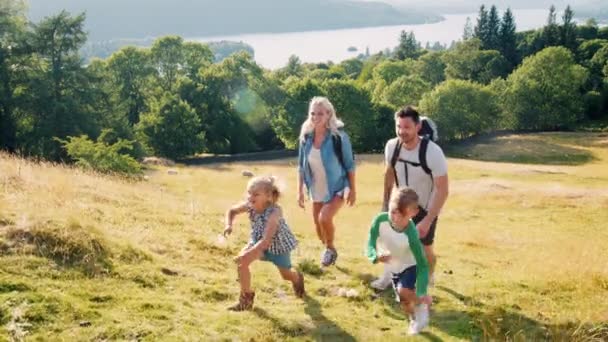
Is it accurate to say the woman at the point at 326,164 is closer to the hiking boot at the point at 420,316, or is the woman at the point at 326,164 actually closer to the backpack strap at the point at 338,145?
the backpack strap at the point at 338,145

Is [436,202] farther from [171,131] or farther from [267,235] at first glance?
[171,131]

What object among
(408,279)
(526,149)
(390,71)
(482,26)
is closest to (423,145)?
(408,279)

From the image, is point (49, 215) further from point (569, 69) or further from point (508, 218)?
point (569, 69)

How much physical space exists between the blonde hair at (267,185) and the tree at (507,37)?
117m

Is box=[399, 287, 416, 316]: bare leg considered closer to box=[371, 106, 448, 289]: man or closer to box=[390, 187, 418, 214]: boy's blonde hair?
box=[371, 106, 448, 289]: man

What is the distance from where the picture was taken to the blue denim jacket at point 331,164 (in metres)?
8.74

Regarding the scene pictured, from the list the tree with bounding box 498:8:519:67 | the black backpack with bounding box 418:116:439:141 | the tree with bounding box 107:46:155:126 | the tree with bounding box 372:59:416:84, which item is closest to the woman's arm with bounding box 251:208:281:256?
the black backpack with bounding box 418:116:439:141

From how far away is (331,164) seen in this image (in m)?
8.77

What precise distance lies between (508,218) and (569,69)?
64.9 metres

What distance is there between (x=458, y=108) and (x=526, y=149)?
9902mm

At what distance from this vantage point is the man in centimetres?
711

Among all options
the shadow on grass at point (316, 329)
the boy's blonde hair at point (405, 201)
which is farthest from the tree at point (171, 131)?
the boy's blonde hair at point (405, 201)

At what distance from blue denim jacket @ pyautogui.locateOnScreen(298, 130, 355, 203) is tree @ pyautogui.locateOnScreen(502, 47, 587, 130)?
73.7 m

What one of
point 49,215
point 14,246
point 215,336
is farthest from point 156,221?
point 215,336
